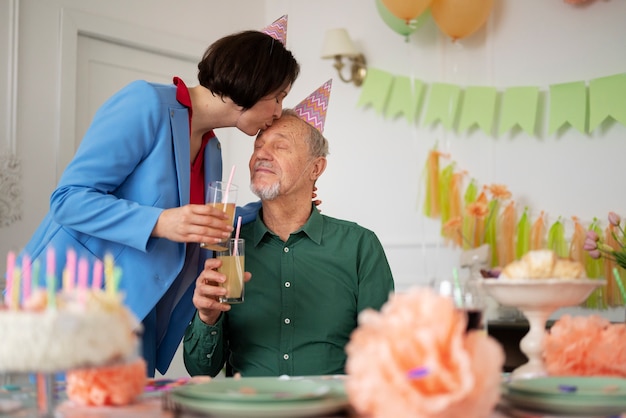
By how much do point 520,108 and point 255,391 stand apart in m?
2.78

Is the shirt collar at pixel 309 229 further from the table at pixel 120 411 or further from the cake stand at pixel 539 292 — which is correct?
the table at pixel 120 411

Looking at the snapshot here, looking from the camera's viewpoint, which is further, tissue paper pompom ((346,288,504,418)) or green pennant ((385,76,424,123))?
green pennant ((385,76,424,123))

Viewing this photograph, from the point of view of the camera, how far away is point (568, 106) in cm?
343

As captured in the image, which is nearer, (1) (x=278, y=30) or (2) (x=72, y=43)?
(1) (x=278, y=30)

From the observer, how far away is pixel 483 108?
12.1 feet

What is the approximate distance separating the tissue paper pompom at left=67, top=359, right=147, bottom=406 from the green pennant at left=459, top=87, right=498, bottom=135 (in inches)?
112

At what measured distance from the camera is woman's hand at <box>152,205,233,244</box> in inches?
67.9

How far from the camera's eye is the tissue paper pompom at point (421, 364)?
0.84 meters

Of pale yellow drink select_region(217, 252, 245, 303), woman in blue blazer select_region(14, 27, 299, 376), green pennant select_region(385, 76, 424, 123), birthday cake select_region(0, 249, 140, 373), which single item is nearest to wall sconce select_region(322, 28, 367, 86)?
green pennant select_region(385, 76, 424, 123)

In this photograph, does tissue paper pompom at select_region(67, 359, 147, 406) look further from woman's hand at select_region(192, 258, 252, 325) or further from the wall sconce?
the wall sconce

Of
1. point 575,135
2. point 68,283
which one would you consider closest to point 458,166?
point 575,135

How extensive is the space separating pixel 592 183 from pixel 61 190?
2464mm

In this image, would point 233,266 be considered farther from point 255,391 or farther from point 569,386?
point 569,386

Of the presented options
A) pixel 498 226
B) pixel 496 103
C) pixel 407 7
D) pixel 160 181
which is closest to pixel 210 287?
pixel 160 181
